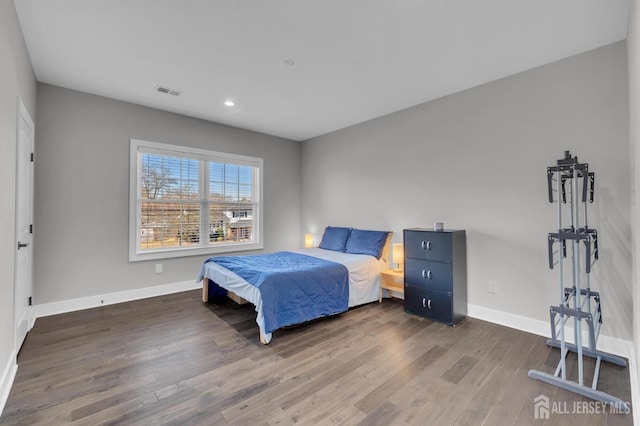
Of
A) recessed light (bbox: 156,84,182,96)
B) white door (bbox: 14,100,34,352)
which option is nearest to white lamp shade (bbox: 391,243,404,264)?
recessed light (bbox: 156,84,182,96)

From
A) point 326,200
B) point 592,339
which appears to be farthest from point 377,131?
point 592,339

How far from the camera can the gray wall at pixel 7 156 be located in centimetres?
184

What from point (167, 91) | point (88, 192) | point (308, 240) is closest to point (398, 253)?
point (308, 240)

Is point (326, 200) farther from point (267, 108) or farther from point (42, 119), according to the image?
point (42, 119)

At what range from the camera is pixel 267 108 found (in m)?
4.03

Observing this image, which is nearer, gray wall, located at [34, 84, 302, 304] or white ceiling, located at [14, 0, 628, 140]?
white ceiling, located at [14, 0, 628, 140]

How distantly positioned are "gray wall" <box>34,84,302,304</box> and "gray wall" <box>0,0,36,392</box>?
1343 mm

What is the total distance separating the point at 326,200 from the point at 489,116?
114 inches

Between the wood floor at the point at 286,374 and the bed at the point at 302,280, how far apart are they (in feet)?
0.75

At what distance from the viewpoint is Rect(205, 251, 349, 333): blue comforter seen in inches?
108

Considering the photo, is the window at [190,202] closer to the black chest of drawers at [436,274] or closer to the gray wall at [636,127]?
the black chest of drawers at [436,274]

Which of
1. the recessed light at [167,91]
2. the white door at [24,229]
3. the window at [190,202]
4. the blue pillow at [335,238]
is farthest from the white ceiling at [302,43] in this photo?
the blue pillow at [335,238]

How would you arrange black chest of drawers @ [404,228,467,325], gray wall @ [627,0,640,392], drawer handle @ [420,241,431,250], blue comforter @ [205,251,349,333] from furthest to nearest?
drawer handle @ [420,241,431,250] → black chest of drawers @ [404,228,467,325] → blue comforter @ [205,251,349,333] → gray wall @ [627,0,640,392]

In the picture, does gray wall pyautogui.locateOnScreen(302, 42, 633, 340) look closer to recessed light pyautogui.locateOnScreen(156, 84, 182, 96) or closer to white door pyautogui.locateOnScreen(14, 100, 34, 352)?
recessed light pyautogui.locateOnScreen(156, 84, 182, 96)
